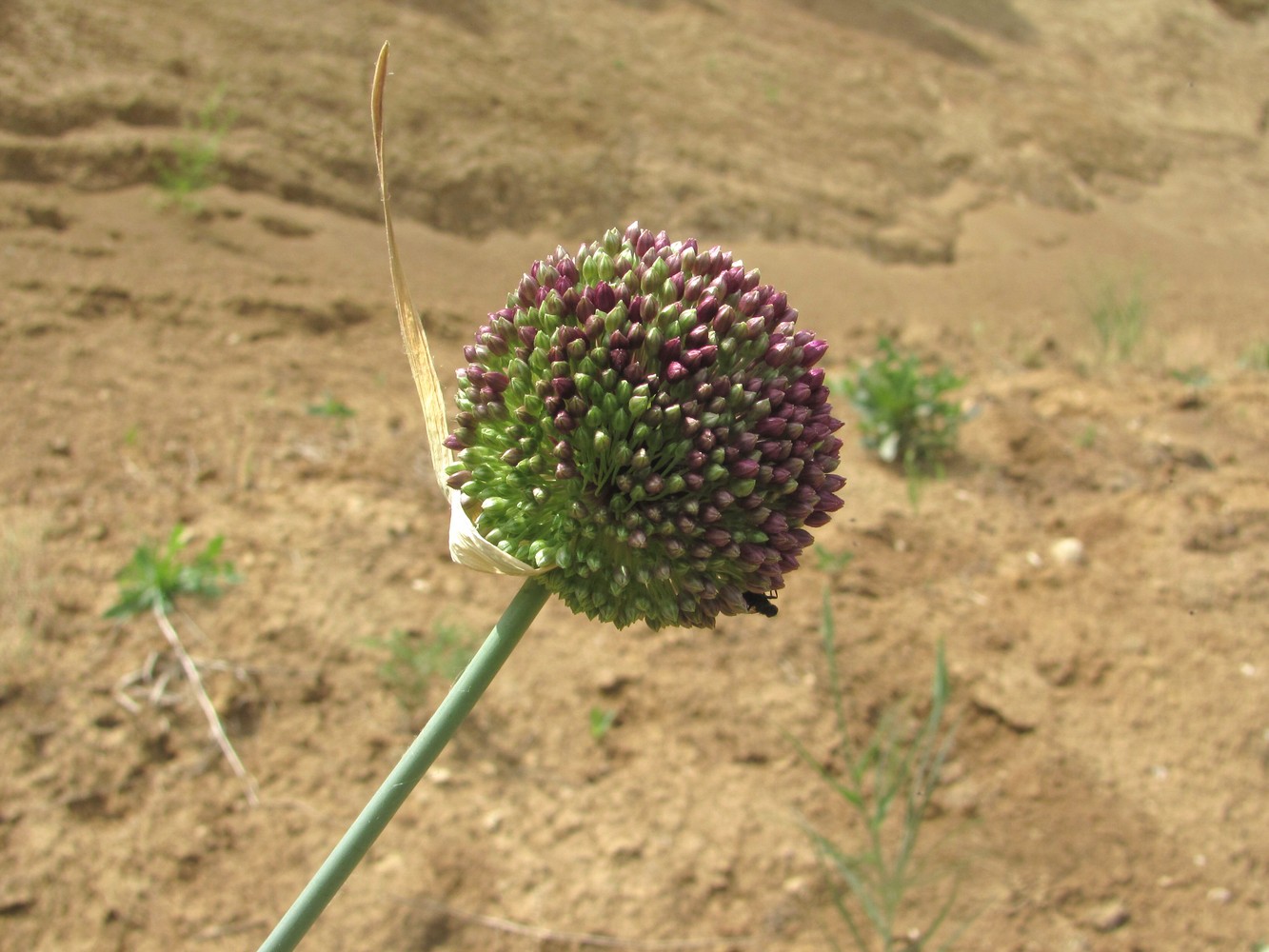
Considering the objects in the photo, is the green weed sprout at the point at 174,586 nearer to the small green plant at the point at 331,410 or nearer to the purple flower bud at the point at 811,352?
the small green plant at the point at 331,410

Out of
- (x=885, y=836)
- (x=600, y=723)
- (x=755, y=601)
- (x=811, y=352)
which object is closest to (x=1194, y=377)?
(x=885, y=836)

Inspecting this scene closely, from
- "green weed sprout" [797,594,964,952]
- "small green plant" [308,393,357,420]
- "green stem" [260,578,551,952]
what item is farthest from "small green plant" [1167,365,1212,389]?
"green stem" [260,578,551,952]

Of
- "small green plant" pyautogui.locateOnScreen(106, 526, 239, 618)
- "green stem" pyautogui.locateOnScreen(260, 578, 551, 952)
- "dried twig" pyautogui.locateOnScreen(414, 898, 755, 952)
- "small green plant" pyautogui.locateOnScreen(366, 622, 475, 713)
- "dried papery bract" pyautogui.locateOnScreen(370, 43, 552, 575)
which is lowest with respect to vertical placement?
"dried twig" pyautogui.locateOnScreen(414, 898, 755, 952)

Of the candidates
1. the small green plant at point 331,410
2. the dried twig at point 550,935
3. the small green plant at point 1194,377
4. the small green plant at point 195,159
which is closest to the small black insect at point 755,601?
the dried twig at point 550,935

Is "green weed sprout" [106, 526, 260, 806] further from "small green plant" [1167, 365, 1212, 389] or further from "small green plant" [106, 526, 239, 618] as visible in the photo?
"small green plant" [1167, 365, 1212, 389]

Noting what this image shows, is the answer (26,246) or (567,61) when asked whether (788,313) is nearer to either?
(26,246)

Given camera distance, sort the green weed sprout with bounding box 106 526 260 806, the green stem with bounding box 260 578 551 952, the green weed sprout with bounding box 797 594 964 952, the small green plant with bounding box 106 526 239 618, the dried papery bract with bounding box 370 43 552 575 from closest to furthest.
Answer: the green stem with bounding box 260 578 551 952 < the dried papery bract with bounding box 370 43 552 575 < the green weed sprout with bounding box 797 594 964 952 < the green weed sprout with bounding box 106 526 260 806 < the small green plant with bounding box 106 526 239 618

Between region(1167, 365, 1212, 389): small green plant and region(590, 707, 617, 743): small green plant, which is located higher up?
region(1167, 365, 1212, 389): small green plant
